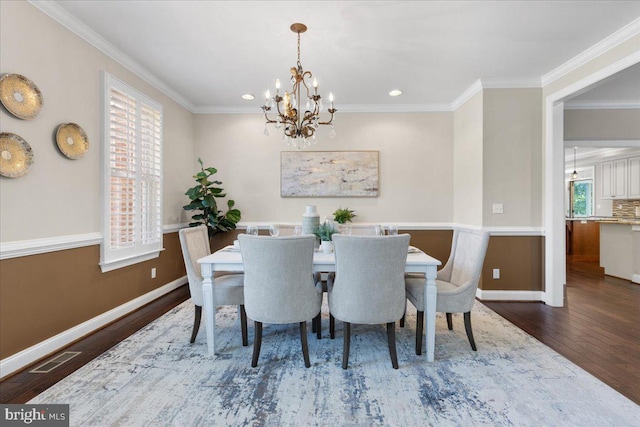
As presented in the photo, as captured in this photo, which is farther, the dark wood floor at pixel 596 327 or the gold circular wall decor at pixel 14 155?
the dark wood floor at pixel 596 327

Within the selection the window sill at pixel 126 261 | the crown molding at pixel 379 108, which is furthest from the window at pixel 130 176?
the crown molding at pixel 379 108

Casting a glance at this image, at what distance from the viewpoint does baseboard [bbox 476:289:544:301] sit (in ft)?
13.1

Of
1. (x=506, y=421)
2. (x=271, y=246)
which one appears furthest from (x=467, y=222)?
(x=271, y=246)

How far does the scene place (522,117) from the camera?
3.95 m

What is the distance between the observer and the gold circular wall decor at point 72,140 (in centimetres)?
257

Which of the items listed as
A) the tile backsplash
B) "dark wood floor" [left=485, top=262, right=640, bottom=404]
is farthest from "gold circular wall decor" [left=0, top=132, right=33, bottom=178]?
the tile backsplash

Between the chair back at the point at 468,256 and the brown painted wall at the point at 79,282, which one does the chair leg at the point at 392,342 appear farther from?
the brown painted wall at the point at 79,282

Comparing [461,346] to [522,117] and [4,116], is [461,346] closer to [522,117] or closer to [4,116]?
[522,117]

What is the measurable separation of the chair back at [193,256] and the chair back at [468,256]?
224cm

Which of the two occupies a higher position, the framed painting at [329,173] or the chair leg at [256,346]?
the framed painting at [329,173]

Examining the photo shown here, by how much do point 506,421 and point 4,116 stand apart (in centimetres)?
370

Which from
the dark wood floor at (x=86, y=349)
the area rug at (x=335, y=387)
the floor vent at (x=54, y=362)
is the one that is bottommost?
the area rug at (x=335, y=387)

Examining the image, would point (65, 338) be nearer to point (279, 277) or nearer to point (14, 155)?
point (14, 155)

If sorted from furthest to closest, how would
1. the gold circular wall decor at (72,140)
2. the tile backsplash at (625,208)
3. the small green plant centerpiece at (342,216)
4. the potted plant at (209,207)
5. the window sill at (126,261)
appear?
the tile backsplash at (625,208) → the small green plant centerpiece at (342,216) → the potted plant at (209,207) → the window sill at (126,261) → the gold circular wall decor at (72,140)
